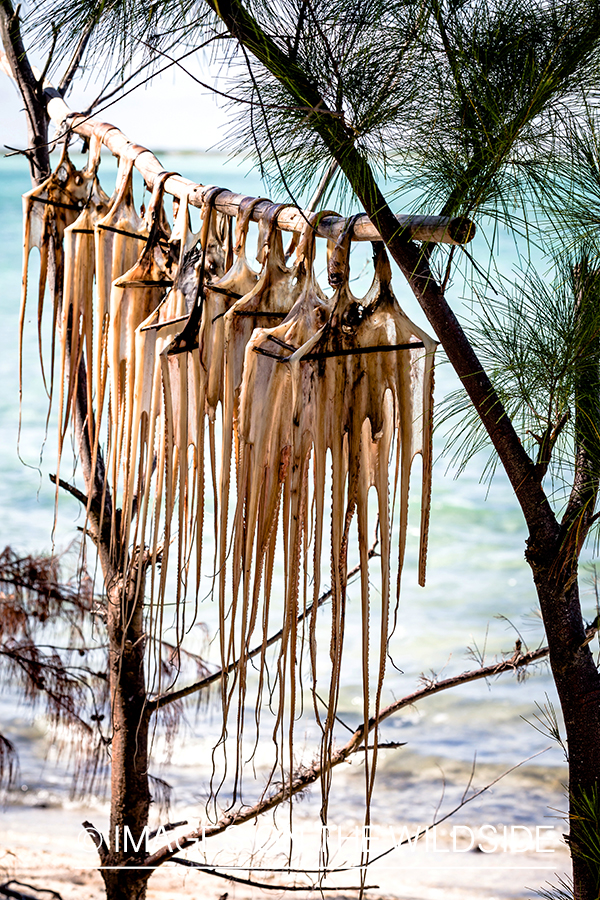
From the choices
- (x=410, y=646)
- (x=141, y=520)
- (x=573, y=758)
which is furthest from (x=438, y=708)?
(x=141, y=520)

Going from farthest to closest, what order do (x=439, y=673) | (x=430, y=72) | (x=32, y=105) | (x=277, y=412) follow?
(x=439, y=673), (x=32, y=105), (x=430, y=72), (x=277, y=412)

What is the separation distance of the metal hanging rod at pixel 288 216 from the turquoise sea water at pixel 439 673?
74 centimetres

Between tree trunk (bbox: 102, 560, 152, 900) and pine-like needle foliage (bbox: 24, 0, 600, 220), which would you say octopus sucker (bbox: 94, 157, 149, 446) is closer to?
pine-like needle foliage (bbox: 24, 0, 600, 220)

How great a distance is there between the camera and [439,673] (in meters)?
2.68

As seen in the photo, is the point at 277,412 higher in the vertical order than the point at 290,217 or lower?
lower

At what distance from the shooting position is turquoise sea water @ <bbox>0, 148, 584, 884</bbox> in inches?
110

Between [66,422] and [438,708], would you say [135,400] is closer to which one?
[66,422]

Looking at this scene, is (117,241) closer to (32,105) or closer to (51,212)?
(51,212)

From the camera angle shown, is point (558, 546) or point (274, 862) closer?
point (558, 546)

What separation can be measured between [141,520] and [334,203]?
1.04 feet

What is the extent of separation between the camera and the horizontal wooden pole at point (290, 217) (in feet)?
1.79

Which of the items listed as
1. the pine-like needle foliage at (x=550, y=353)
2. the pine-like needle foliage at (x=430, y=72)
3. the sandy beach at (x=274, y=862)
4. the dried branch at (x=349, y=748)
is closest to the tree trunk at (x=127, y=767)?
the dried branch at (x=349, y=748)

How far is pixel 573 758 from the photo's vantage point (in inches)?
28.6

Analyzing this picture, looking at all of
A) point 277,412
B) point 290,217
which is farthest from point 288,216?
point 277,412
